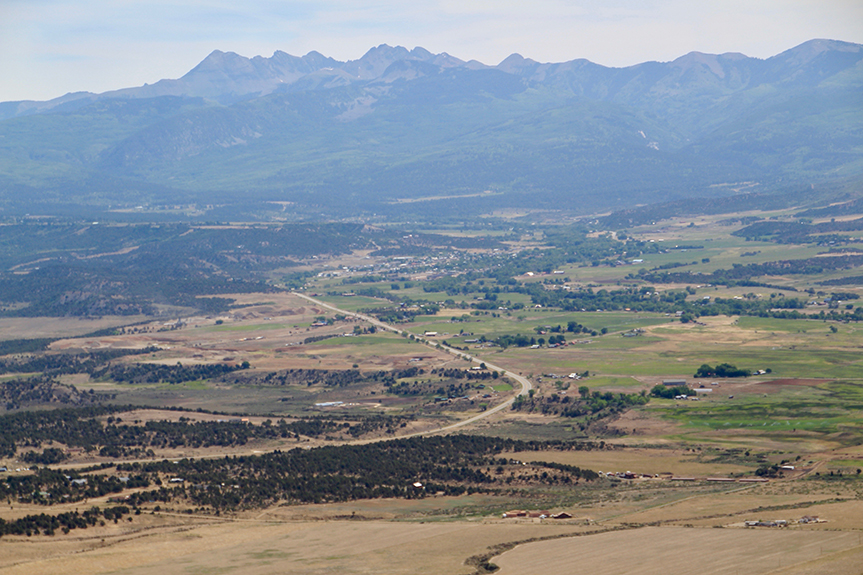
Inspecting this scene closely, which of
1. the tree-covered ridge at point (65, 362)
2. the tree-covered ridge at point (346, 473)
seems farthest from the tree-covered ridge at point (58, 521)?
the tree-covered ridge at point (65, 362)

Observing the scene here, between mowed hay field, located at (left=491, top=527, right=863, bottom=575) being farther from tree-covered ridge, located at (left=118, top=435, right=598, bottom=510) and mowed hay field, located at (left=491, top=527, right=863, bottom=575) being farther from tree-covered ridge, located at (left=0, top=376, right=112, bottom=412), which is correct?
tree-covered ridge, located at (left=0, top=376, right=112, bottom=412)

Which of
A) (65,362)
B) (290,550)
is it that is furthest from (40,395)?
(290,550)

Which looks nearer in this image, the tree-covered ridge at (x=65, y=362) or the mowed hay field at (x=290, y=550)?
the mowed hay field at (x=290, y=550)

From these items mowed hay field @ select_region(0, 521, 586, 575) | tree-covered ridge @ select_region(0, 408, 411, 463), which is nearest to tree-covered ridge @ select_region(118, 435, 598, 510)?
mowed hay field @ select_region(0, 521, 586, 575)

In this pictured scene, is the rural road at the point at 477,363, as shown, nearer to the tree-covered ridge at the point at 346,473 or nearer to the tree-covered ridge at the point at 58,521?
the tree-covered ridge at the point at 346,473

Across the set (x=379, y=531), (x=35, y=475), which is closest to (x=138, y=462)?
(x=35, y=475)

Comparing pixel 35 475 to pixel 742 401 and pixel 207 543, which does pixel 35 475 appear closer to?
pixel 207 543
